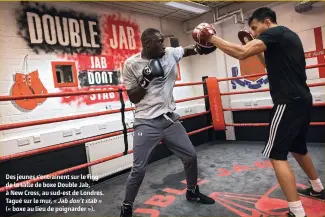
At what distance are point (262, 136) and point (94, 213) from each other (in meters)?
3.08

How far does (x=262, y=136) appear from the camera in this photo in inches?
162

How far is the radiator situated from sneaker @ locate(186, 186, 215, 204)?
137cm

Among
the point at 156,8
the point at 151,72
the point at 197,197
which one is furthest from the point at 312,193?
the point at 156,8

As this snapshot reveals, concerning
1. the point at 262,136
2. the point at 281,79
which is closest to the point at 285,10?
the point at 262,136

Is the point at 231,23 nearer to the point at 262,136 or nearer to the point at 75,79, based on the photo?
the point at 262,136

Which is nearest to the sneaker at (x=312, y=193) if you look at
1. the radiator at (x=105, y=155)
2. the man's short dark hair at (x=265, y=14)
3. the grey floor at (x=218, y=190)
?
the grey floor at (x=218, y=190)

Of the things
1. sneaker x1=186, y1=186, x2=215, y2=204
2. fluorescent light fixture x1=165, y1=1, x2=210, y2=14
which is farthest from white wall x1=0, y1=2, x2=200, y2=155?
sneaker x1=186, y1=186, x2=215, y2=204

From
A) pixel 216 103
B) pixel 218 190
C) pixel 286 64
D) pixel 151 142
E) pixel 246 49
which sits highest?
pixel 246 49

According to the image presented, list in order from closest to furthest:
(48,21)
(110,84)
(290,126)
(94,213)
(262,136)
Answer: (290,126) < (94,213) < (48,21) < (110,84) < (262,136)

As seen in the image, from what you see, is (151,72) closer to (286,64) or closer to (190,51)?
(190,51)

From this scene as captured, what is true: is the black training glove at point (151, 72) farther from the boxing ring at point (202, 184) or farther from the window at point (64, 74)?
the window at point (64, 74)

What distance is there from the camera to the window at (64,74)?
309 centimetres

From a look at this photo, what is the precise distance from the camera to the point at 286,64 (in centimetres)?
150

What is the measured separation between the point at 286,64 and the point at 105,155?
7.85 feet
